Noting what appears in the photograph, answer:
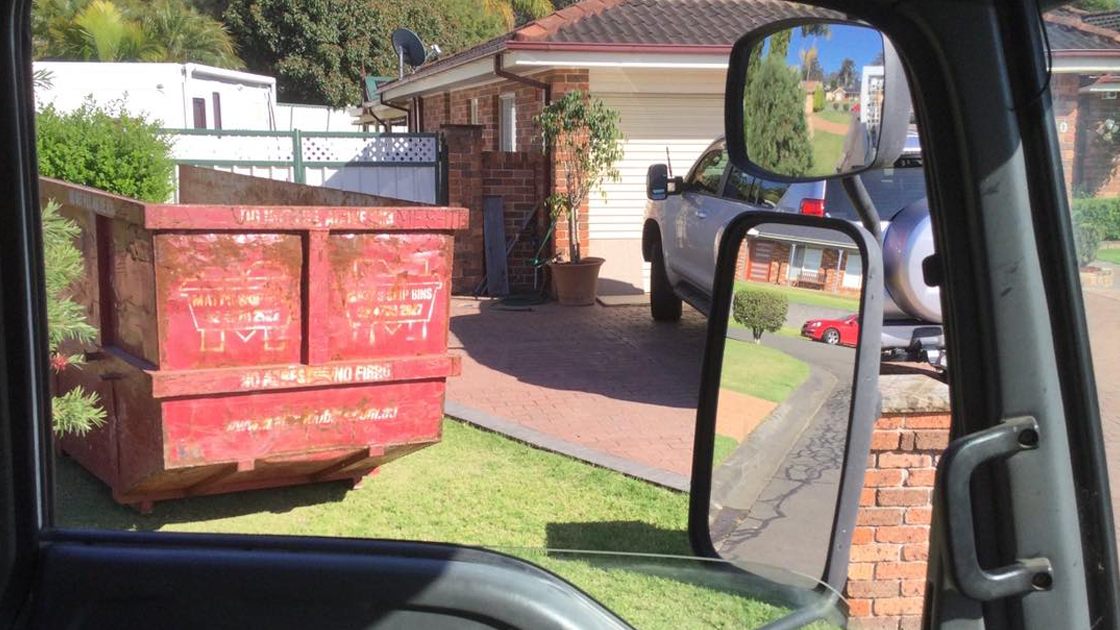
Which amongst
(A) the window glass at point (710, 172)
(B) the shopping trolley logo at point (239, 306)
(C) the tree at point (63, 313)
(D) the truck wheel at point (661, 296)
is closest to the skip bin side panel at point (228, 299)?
(B) the shopping trolley logo at point (239, 306)

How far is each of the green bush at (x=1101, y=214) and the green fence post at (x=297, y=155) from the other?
1270 cm

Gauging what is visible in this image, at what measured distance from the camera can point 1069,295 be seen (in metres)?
1.25

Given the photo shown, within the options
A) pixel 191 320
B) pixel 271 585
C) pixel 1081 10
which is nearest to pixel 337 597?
pixel 271 585

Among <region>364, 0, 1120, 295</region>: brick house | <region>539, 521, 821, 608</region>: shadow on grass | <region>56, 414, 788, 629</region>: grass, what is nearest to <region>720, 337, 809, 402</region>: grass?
<region>539, 521, 821, 608</region>: shadow on grass

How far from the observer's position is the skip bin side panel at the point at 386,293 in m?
5.10

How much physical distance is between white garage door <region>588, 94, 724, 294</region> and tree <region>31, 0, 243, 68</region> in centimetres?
697

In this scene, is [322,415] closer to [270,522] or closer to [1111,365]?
[270,522]

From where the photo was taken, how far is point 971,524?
1.27 meters

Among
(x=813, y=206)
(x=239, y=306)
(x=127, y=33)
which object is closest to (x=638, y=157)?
(x=239, y=306)

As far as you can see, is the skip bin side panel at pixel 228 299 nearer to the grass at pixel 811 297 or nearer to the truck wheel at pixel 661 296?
the grass at pixel 811 297

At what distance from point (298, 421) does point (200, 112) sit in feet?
46.2

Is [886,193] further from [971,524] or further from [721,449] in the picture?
[971,524]

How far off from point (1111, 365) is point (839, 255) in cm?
62

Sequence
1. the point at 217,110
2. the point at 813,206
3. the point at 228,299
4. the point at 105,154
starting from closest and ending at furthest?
the point at 813,206
the point at 228,299
the point at 105,154
the point at 217,110
